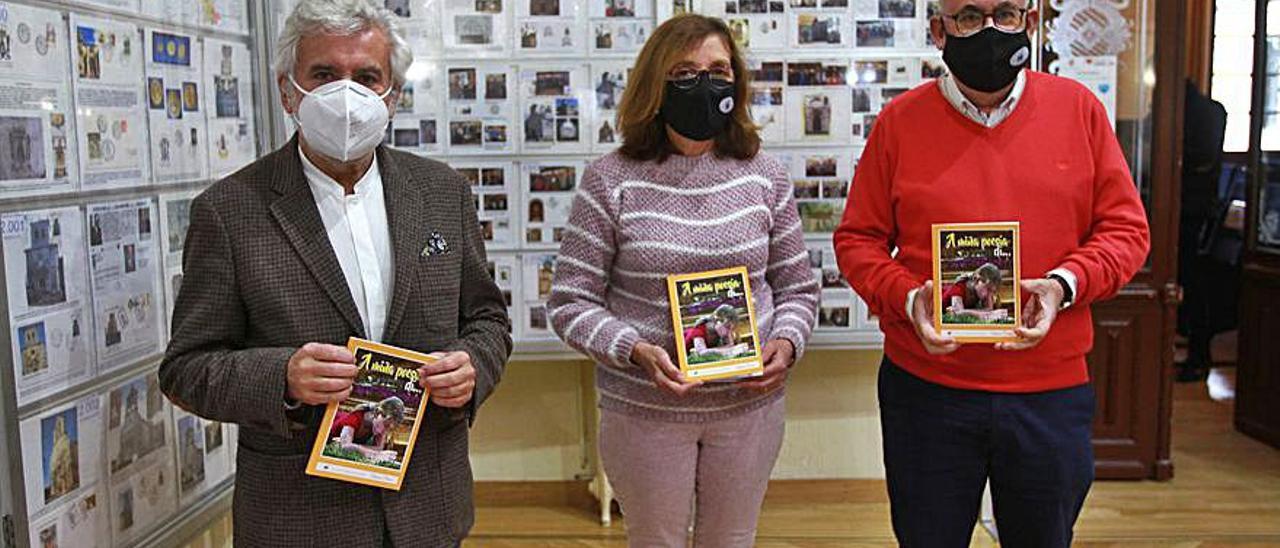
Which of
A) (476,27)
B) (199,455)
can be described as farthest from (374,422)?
(476,27)

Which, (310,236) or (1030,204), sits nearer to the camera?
(310,236)

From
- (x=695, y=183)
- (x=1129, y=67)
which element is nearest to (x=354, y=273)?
(x=695, y=183)

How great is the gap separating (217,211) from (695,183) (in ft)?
3.14

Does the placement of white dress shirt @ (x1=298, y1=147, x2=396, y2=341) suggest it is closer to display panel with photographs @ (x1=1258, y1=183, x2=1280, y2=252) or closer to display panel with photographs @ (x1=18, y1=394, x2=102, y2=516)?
display panel with photographs @ (x1=18, y1=394, x2=102, y2=516)

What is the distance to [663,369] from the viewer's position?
2.26 meters

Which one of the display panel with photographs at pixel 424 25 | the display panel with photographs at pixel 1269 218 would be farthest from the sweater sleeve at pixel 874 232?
the display panel with photographs at pixel 1269 218

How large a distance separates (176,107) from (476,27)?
1418 millimetres

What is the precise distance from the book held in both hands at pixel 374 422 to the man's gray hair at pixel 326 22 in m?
0.50

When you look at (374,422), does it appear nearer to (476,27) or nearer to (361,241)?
(361,241)

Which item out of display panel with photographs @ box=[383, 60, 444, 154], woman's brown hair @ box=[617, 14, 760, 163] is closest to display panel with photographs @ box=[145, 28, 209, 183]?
woman's brown hair @ box=[617, 14, 760, 163]

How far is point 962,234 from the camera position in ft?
6.94

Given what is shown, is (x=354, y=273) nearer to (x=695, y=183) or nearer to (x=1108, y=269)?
(x=695, y=183)

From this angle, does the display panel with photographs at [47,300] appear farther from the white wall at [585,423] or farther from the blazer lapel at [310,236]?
the white wall at [585,423]

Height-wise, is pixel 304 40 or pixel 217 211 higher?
pixel 304 40
